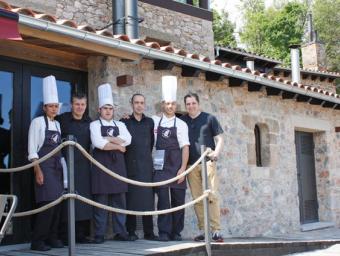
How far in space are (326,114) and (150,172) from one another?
631cm

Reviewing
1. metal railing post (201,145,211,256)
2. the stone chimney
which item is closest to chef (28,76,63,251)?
metal railing post (201,145,211,256)

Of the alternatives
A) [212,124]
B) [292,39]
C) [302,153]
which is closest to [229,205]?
[212,124]

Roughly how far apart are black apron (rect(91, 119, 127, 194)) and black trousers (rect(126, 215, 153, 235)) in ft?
1.37

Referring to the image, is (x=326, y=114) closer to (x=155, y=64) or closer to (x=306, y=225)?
(x=306, y=225)

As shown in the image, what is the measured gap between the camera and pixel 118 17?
32.5ft

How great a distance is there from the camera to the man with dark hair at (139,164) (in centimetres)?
580

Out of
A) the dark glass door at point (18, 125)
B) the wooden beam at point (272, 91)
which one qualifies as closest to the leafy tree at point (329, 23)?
the wooden beam at point (272, 91)

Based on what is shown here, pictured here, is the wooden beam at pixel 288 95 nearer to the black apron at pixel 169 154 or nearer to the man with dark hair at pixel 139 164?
the black apron at pixel 169 154

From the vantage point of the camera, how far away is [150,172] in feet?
19.4

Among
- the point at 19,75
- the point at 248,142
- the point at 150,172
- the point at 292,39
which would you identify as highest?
the point at 292,39

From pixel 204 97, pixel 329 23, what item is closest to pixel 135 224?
pixel 204 97

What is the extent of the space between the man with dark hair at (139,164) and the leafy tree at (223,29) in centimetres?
2549

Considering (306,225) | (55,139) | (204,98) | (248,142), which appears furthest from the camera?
(306,225)

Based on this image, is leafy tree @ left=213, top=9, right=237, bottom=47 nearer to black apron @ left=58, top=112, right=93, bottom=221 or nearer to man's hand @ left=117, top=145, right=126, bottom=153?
man's hand @ left=117, top=145, right=126, bottom=153
